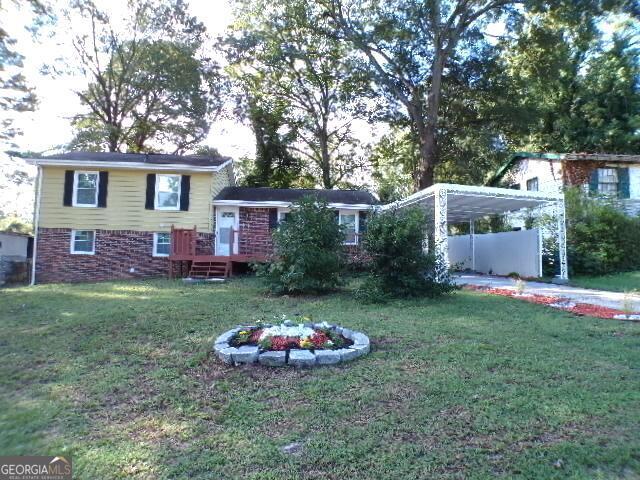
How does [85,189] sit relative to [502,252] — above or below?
above

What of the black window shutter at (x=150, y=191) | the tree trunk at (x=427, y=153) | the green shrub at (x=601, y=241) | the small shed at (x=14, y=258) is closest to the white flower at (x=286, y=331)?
the black window shutter at (x=150, y=191)

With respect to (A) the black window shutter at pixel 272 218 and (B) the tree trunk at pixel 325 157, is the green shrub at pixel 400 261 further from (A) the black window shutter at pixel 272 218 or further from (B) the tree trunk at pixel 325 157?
(B) the tree trunk at pixel 325 157

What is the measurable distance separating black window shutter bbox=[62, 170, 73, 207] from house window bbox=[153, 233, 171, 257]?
124 inches

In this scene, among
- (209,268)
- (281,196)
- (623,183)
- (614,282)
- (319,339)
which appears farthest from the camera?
(623,183)

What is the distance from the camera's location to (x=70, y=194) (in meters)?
15.0

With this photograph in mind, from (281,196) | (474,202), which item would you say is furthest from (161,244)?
(474,202)

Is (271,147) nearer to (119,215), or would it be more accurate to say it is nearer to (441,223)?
(119,215)

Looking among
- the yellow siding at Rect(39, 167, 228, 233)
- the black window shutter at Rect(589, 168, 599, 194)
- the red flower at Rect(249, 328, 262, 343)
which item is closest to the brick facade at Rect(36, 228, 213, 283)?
the yellow siding at Rect(39, 167, 228, 233)

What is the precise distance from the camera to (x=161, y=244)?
50.2 ft

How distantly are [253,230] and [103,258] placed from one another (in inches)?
211

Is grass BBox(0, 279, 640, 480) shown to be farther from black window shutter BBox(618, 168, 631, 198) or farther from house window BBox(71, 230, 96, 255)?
black window shutter BBox(618, 168, 631, 198)

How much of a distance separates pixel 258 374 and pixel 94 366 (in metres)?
1.90

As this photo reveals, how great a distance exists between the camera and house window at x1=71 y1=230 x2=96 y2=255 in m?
15.0

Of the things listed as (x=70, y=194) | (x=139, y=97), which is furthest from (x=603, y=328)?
(x=139, y=97)
